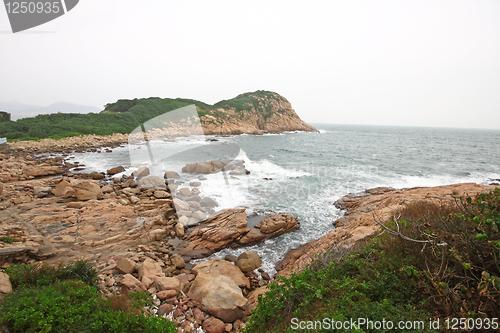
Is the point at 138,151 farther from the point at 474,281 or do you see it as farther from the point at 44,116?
the point at 474,281

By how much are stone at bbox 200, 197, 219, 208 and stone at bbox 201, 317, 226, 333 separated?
312 inches

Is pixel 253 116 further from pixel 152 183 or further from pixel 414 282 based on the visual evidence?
pixel 414 282

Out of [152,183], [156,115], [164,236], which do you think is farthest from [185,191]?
[156,115]

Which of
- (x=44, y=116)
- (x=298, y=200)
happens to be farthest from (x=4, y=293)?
(x=44, y=116)

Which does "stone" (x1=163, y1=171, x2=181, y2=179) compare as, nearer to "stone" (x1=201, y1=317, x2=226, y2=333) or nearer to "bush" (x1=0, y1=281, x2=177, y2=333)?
"bush" (x1=0, y1=281, x2=177, y2=333)

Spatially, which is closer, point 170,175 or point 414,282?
point 414,282

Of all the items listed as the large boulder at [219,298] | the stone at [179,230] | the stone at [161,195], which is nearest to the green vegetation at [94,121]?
the stone at [161,195]

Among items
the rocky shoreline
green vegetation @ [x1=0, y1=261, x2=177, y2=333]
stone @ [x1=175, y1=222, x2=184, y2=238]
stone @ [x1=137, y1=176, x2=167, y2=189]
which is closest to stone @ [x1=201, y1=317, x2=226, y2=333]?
the rocky shoreline

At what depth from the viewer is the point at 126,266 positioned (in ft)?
21.8

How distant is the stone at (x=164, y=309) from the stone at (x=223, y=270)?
4.46 feet

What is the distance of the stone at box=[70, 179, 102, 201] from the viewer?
1161 cm

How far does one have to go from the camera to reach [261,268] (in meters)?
7.69

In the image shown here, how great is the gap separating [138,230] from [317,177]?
1596 centimetres

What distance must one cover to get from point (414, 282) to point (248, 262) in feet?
18.1
